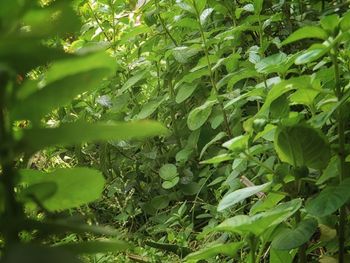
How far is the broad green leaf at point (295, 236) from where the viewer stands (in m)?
0.92

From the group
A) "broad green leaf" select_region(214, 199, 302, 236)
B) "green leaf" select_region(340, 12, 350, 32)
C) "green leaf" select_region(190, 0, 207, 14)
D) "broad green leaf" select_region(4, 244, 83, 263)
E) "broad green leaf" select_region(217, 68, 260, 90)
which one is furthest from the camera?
"green leaf" select_region(190, 0, 207, 14)

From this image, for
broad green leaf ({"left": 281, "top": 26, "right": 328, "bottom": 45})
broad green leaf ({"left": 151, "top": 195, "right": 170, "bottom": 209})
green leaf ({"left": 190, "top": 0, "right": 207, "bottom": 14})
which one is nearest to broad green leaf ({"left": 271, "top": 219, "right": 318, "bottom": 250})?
broad green leaf ({"left": 281, "top": 26, "right": 328, "bottom": 45})

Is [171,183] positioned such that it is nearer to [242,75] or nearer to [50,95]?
[242,75]

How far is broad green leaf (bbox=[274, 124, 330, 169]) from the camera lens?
961 millimetres

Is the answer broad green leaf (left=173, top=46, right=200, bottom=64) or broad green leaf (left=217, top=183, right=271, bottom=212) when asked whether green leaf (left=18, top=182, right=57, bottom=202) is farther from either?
broad green leaf (left=173, top=46, right=200, bottom=64)

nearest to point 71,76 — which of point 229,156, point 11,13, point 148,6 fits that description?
point 11,13

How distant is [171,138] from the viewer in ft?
7.25

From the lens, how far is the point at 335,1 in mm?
1860

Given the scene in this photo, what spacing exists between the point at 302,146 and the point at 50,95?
687mm

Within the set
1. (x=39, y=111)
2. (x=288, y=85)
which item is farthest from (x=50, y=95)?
(x=288, y=85)

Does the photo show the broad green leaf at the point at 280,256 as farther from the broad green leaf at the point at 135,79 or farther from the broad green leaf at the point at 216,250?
the broad green leaf at the point at 135,79

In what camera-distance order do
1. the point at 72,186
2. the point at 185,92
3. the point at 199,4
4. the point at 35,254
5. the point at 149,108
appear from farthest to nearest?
1. the point at 149,108
2. the point at 185,92
3. the point at 199,4
4. the point at 72,186
5. the point at 35,254

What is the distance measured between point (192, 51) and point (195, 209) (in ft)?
1.89

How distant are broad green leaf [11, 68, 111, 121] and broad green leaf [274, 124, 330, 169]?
2.11 feet
